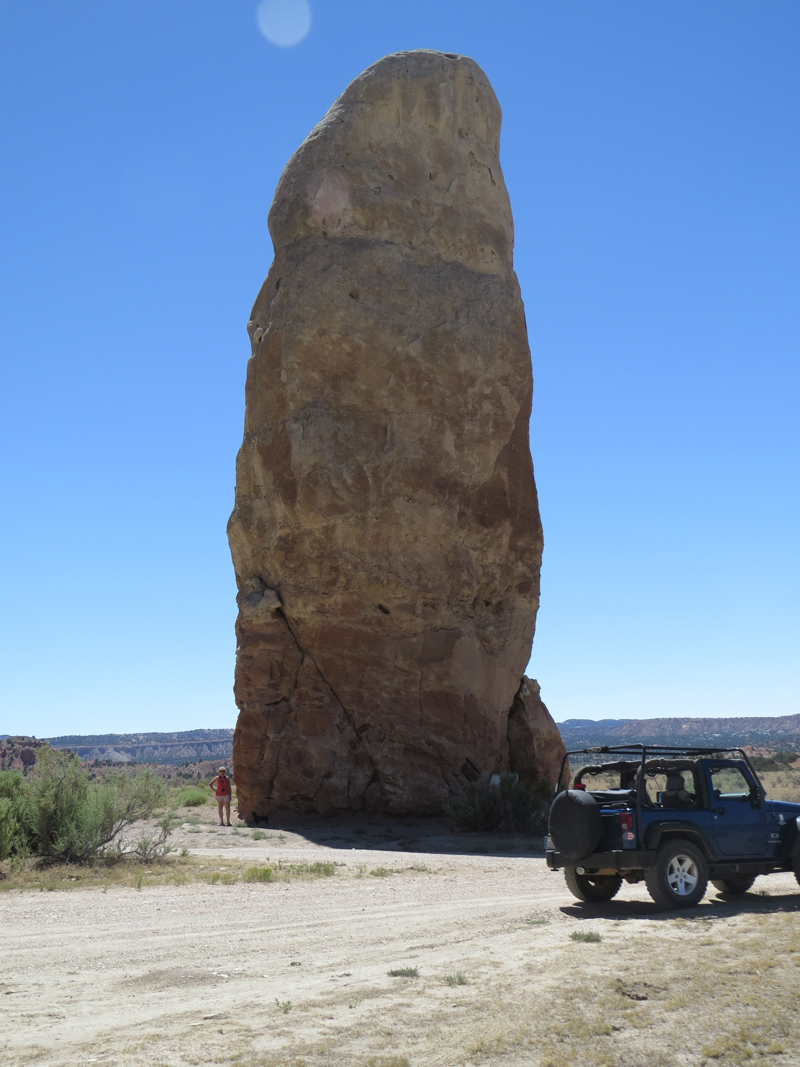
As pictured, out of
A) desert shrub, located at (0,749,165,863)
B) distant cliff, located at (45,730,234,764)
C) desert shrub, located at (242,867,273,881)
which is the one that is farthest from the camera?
distant cliff, located at (45,730,234,764)

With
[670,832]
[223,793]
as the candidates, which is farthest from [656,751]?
[223,793]

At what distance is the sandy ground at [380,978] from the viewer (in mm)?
4848

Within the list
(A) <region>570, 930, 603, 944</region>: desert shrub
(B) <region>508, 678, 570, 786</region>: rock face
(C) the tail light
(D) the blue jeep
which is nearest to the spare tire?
(D) the blue jeep

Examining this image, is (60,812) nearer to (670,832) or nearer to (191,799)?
(670,832)

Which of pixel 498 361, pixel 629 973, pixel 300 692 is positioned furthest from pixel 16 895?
pixel 498 361

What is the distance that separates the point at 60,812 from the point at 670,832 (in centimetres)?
830

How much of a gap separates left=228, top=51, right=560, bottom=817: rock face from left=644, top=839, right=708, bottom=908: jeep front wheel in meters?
11.3

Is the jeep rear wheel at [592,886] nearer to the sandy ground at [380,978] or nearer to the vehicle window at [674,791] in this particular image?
the sandy ground at [380,978]

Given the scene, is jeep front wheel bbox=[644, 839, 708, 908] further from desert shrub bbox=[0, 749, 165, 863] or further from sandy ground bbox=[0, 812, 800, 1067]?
desert shrub bbox=[0, 749, 165, 863]

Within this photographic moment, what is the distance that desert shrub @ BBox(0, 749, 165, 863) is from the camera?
1254 centimetres

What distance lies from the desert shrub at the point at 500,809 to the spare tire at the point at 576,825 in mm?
9335

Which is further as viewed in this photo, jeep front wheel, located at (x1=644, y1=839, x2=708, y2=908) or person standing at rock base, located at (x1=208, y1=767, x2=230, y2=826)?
person standing at rock base, located at (x1=208, y1=767, x2=230, y2=826)

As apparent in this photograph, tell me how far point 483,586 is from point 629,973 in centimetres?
1570

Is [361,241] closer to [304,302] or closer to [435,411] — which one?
[304,302]
